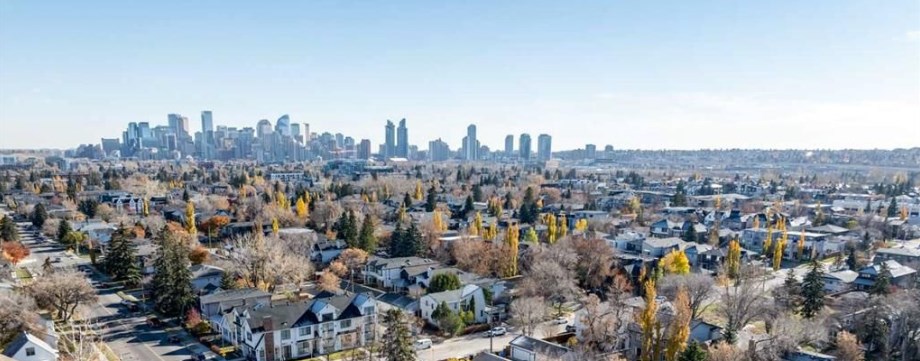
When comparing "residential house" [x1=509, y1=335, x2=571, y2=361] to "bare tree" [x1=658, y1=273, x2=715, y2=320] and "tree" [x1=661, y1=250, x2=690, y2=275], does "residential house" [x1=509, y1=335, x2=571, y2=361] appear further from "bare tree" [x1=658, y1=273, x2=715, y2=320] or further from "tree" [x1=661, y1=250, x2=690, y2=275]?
"tree" [x1=661, y1=250, x2=690, y2=275]

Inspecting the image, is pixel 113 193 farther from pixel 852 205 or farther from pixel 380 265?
pixel 852 205

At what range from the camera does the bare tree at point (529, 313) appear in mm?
21375

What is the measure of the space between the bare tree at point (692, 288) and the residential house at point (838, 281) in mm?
8127

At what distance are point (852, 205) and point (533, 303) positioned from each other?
5317cm

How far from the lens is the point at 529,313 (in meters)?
21.3

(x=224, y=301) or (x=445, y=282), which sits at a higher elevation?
(x=445, y=282)

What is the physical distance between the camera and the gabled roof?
17.0m

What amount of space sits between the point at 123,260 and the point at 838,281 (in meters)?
37.5

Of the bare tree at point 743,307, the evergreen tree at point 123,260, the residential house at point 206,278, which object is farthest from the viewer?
the evergreen tree at point 123,260

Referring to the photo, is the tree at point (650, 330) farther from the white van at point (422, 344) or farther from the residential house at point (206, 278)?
the residential house at point (206, 278)

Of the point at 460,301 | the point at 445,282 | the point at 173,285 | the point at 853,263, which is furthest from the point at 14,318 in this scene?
the point at 853,263

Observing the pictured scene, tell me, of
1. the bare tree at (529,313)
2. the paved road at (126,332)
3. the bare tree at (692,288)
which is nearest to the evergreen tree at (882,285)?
the bare tree at (692,288)

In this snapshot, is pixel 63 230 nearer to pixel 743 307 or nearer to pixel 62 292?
pixel 62 292

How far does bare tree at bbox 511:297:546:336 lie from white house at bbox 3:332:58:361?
1588cm
